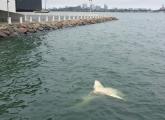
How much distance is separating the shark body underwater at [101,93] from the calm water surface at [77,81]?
32cm

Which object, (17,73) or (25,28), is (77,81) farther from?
(25,28)

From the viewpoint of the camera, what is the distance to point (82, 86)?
747 inches

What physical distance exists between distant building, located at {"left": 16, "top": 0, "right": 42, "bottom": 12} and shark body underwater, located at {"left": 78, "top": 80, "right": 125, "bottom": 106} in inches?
2629

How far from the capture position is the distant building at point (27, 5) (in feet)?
270

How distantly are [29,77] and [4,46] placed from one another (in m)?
13.3

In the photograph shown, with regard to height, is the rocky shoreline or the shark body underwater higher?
the rocky shoreline

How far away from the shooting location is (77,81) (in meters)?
20.0

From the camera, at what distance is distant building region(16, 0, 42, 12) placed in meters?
82.4

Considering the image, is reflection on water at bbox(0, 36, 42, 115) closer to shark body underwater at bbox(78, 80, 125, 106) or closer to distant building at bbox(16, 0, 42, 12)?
shark body underwater at bbox(78, 80, 125, 106)

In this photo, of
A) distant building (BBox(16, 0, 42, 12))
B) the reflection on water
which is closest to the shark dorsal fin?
the reflection on water

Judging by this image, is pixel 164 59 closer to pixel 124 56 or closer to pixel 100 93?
pixel 124 56

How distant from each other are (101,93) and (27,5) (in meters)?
74.3

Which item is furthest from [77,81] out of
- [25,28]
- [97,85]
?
[25,28]

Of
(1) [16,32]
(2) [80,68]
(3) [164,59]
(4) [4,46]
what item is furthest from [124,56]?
(1) [16,32]
